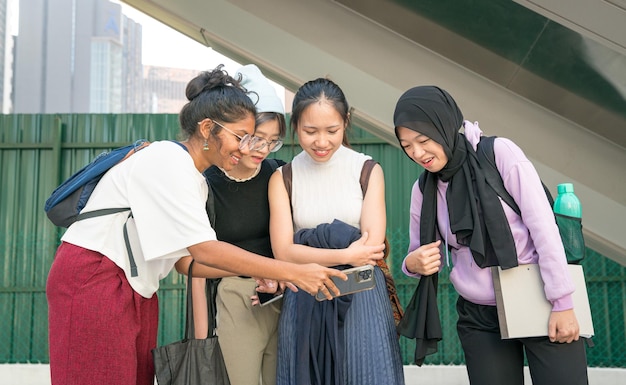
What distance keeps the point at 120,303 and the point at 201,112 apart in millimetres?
757

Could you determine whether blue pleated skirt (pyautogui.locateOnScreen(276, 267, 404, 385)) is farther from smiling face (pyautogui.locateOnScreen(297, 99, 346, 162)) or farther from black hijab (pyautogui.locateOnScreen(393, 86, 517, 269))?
smiling face (pyautogui.locateOnScreen(297, 99, 346, 162))

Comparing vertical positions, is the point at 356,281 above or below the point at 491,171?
below

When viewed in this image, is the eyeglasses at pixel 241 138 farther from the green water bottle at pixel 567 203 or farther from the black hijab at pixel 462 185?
the green water bottle at pixel 567 203

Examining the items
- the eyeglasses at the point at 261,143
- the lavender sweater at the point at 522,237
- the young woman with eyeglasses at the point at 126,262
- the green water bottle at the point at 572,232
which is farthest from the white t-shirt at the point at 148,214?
the green water bottle at the point at 572,232

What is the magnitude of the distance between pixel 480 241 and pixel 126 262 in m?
1.32

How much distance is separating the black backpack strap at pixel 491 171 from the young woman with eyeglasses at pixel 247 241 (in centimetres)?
88

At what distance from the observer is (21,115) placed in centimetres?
862

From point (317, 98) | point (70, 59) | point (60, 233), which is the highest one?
Answer: point (70, 59)

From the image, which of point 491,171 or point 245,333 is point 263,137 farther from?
point 491,171

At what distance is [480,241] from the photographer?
8.25ft

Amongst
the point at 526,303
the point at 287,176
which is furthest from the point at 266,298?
the point at 526,303

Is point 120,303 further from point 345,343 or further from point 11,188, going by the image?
point 11,188

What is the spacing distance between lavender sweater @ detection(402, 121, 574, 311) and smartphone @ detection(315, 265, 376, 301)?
17.2 inches

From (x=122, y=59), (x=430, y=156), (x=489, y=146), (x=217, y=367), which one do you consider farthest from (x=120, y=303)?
(x=122, y=59)
